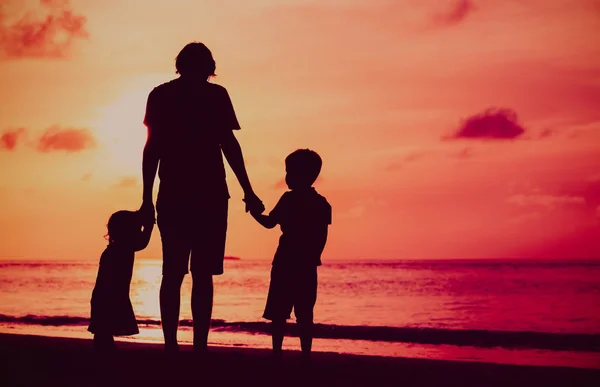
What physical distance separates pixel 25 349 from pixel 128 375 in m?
2.18

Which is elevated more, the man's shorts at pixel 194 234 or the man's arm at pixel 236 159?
the man's arm at pixel 236 159

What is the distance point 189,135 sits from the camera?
4781mm

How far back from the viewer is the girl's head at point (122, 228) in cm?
540

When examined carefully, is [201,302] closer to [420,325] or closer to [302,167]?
[302,167]

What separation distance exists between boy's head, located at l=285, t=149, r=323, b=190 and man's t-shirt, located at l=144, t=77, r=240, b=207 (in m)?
0.77

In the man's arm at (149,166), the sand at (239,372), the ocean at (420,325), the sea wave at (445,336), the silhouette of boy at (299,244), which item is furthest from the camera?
the sea wave at (445,336)

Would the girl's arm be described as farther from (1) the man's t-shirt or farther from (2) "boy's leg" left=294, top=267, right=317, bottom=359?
(2) "boy's leg" left=294, top=267, right=317, bottom=359

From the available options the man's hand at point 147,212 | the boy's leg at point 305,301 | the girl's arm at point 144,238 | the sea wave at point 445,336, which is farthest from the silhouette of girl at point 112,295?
the sea wave at point 445,336

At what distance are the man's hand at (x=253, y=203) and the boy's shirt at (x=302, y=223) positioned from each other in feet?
1.33

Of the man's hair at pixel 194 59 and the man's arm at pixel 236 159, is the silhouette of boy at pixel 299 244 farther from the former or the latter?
the man's hair at pixel 194 59

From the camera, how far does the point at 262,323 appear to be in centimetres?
1706

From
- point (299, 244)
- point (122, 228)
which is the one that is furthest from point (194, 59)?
point (299, 244)

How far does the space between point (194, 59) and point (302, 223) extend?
62.9 inches

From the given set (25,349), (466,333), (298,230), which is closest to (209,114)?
(298,230)
